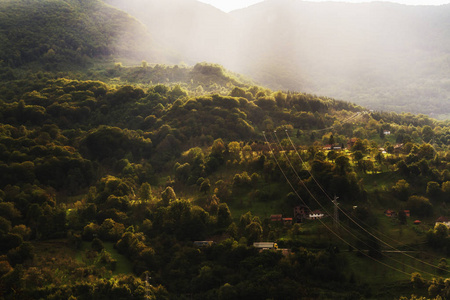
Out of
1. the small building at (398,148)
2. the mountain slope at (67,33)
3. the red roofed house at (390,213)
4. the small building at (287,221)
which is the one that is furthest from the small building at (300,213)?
the mountain slope at (67,33)

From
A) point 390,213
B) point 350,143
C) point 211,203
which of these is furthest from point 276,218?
point 350,143

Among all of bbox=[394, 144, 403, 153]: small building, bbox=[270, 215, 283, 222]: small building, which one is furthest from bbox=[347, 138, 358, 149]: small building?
bbox=[270, 215, 283, 222]: small building

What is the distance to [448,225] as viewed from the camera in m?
46.6

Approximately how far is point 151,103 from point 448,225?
188 feet

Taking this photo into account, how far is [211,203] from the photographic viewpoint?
171 feet

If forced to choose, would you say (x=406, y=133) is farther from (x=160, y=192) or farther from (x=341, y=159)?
(x=160, y=192)

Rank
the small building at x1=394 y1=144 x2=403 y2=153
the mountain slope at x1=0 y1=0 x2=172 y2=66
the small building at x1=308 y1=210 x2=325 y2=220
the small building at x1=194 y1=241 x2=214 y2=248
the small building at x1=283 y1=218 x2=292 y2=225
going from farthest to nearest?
the mountain slope at x1=0 y1=0 x2=172 y2=66 < the small building at x1=394 y1=144 x2=403 y2=153 < the small building at x1=308 y1=210 x2=325 y2=220 < the small building at x1=283 y1=218 x2=292 y2=225 < the small building at x1=194 y1=241 x2=214 y2=248

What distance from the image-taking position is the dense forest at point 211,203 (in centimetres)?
3947

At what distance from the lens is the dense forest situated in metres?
39.5

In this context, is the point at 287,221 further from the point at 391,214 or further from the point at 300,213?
the point at 391,214

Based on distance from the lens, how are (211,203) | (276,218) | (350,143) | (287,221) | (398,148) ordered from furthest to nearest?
(350,143), (398,148), (211,203), (276,218), (287,221)

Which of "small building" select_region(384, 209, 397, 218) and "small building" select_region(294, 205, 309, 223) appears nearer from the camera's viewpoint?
"small building" select_region(384, 209, 397, 218)

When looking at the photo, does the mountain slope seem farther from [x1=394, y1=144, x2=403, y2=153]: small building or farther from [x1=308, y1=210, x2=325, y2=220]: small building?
[x1=308, y1=210, x2=325, y2=220]: small building

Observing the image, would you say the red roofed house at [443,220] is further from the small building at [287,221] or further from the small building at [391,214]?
the small building at [287,221]
